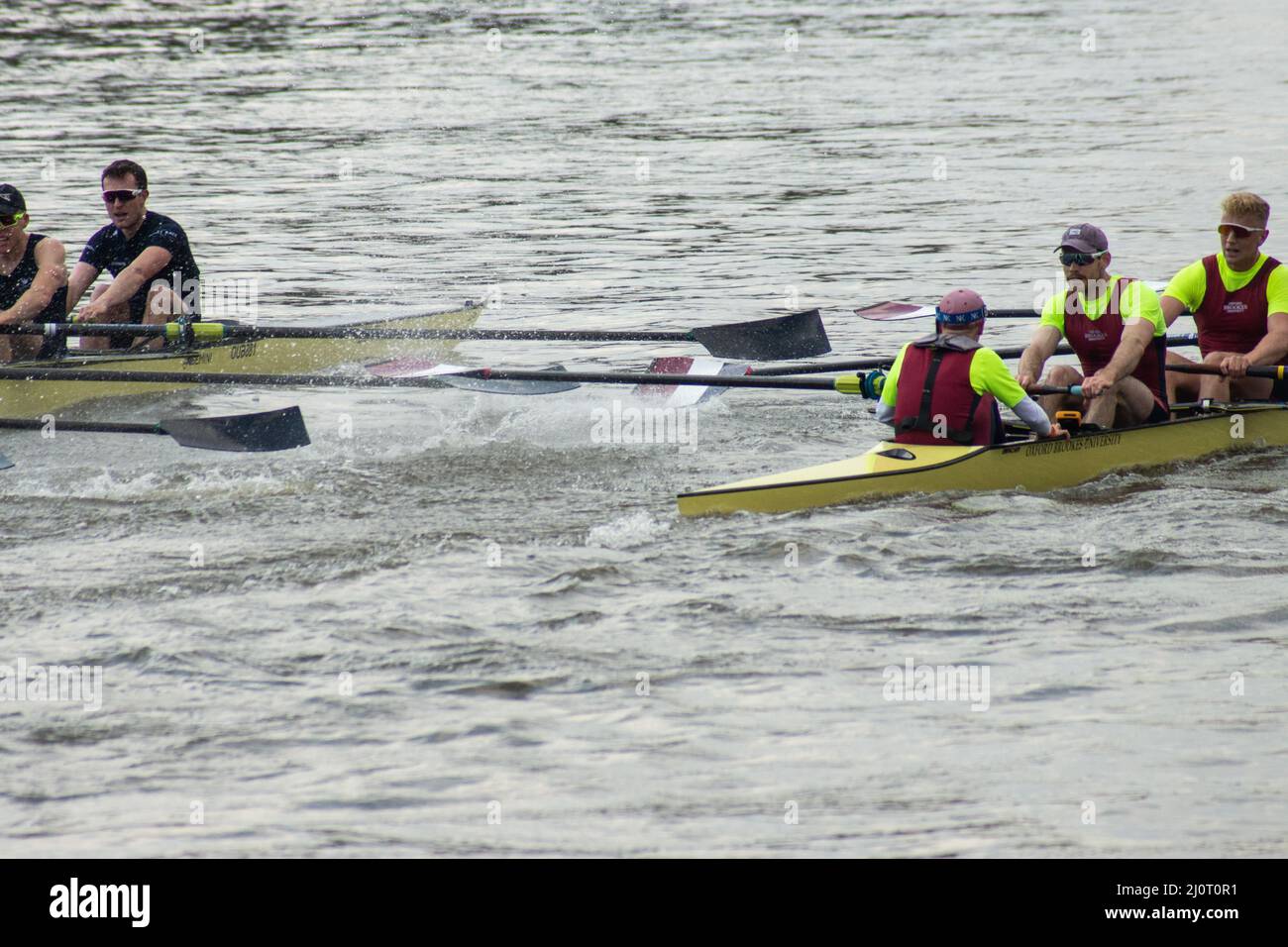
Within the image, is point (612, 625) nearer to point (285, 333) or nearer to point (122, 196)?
point (285, 333)

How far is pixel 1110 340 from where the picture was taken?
35.8ft

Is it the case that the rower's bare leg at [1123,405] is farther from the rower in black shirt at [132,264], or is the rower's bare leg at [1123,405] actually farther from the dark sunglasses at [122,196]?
the dark sunglasses at [122,196]

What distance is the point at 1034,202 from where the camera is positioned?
24.5 m

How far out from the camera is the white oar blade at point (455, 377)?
39.2ft

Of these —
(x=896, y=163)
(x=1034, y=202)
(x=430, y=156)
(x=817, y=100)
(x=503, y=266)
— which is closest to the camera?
(x=503, y=266)

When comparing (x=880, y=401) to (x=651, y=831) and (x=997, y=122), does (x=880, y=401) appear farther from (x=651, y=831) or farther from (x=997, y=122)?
(x=997, y=122)

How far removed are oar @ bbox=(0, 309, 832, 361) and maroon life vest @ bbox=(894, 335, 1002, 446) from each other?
3234mm

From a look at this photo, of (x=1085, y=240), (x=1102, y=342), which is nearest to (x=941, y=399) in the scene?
(x=1085, y=240)

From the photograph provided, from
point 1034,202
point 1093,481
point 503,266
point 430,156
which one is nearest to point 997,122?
point 1034,202

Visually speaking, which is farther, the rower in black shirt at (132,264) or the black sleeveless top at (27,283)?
the rower in black shirt at (132,264)

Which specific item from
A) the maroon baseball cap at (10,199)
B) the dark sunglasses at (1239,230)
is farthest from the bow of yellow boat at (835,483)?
the maroon baseball cap at (10,199)

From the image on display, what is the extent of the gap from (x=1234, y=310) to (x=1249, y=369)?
0.66 meters

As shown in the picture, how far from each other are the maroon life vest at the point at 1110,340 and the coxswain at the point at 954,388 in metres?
0.97
